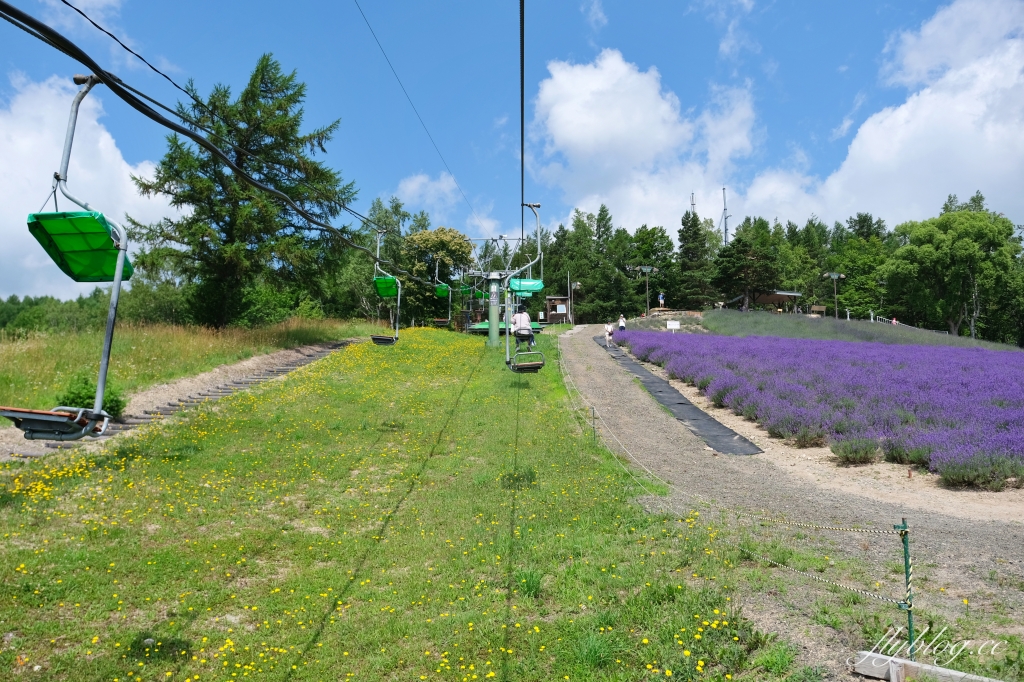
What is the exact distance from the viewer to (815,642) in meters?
5.41

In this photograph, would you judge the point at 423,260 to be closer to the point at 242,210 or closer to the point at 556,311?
the point at 556,311

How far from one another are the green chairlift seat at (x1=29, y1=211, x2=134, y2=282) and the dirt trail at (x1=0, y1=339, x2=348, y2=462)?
27.9ft

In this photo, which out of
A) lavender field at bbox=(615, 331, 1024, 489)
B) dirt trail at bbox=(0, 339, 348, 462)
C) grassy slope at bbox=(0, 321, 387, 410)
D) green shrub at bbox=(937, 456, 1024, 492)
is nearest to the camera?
green shrub at bbox=(937, 456, 1024, 492)

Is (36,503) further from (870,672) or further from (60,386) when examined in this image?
(870,672)

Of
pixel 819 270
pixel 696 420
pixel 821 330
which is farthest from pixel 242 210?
pixel 819 270

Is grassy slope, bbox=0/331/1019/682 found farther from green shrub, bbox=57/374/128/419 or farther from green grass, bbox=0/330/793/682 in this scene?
green shrub, bbox=57/374/128/419

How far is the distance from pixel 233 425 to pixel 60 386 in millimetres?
5449

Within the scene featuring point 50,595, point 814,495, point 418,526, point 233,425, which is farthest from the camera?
point 233,425

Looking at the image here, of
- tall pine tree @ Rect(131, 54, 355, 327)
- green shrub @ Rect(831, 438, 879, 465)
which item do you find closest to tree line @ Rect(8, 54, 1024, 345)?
tall pine tree @ Rect(131, 54, 355, 327)

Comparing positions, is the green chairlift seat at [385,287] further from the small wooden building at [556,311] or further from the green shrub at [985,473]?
the small wooden building at [556,311]

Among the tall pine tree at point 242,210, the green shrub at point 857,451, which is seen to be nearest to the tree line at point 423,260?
the tall pine tree at point 242,210

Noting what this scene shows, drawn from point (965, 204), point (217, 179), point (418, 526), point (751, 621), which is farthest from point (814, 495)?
point (965, 204)

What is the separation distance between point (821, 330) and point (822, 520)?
3889cm

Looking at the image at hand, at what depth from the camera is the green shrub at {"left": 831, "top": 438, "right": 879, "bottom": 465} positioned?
43.8ft
